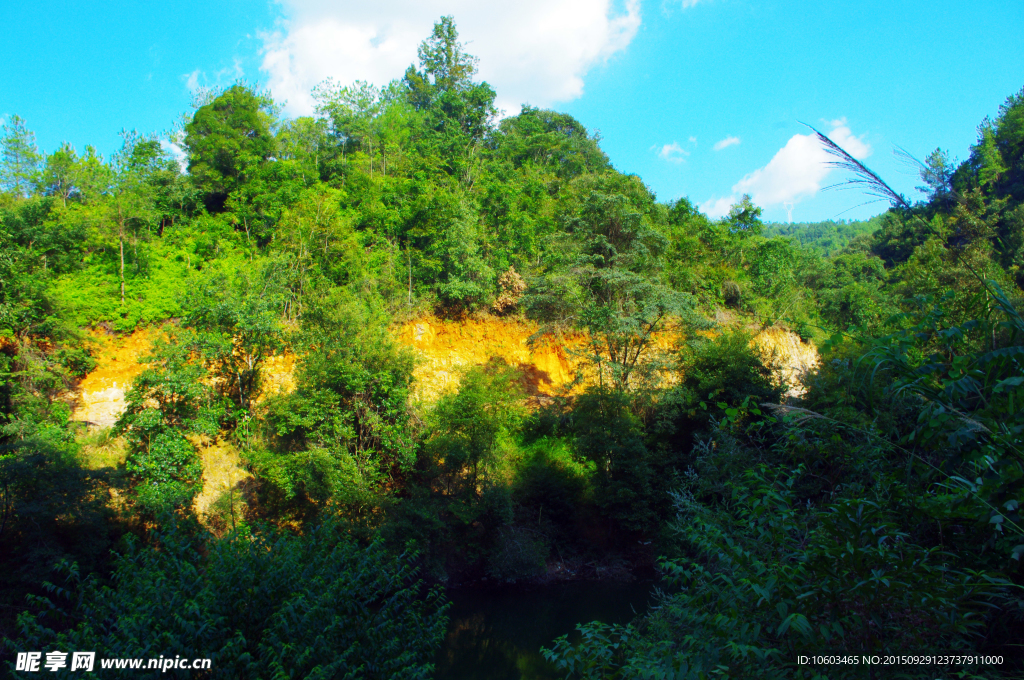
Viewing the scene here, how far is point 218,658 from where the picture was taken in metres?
4.99

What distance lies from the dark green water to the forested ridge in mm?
781

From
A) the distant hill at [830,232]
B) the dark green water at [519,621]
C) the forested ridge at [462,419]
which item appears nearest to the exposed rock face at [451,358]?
the forested ridge at [462,419]

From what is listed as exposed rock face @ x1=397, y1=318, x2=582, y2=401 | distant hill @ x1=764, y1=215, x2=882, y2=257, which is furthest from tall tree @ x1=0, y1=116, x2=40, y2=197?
distant hill @ x1=764, y1=215, x2=882, y2=257

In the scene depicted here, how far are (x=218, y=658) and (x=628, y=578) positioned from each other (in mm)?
15505

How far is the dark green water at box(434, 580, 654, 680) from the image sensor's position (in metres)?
12.7

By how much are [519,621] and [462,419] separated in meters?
5.99

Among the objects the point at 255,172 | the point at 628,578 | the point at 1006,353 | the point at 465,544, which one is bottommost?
the point at 628,578

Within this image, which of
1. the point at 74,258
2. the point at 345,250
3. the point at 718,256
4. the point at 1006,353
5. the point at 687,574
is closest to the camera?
the point at 1006,353

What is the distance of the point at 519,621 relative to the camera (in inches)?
606

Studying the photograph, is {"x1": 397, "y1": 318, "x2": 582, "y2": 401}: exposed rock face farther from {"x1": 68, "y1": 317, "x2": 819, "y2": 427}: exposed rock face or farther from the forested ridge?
the forested ridge

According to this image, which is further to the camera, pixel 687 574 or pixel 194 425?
pixel 194 425

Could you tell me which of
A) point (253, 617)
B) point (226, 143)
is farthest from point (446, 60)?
point (253, 617)

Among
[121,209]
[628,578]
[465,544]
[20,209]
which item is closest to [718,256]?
[628,578]

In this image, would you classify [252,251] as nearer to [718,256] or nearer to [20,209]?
[20,209]
